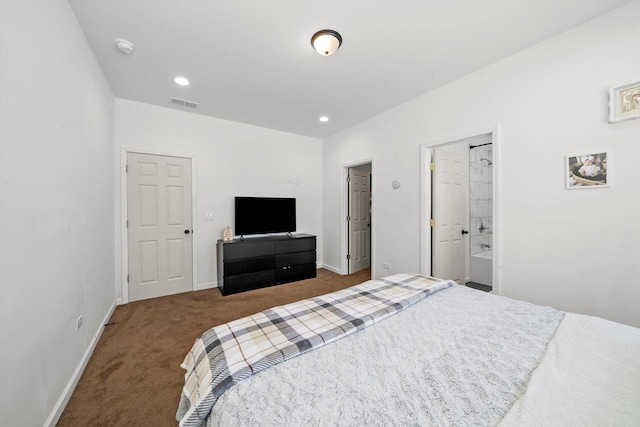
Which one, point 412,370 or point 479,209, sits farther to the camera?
point 479,209

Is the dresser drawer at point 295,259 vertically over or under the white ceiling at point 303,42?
under

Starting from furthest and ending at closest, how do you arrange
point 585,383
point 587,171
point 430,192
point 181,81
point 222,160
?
point 222,160 < point 430,192 < point 181,81 < point 587,171 < point 585,383

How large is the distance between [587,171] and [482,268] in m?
2.19

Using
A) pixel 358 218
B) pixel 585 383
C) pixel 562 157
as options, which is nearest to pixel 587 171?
pixel 562 157

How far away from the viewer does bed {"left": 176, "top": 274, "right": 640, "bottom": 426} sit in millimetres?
720

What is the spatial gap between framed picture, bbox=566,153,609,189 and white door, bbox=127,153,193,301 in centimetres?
439

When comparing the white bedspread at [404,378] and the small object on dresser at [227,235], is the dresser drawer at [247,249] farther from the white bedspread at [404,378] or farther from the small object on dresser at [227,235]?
the white bedspread at [404,378]

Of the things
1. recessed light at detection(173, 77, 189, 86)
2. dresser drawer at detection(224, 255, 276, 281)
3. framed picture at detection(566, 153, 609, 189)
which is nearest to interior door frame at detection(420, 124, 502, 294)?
framed picture at detection(566, 153, 609, 189)

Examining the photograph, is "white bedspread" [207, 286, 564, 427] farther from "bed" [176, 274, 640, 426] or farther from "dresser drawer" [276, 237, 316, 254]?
"dresser drawer" [276, 237, 316, 254]

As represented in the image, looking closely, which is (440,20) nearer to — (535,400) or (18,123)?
(535,400)

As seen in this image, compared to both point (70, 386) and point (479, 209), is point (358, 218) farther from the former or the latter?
point (70, 386)

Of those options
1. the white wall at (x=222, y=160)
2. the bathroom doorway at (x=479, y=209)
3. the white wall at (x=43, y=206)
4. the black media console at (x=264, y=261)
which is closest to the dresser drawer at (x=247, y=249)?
the black media console at (x=264, y=261)

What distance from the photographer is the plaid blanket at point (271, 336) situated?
844 millimetres

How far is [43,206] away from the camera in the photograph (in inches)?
53.3
